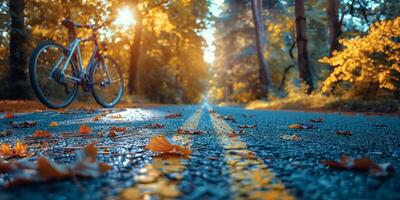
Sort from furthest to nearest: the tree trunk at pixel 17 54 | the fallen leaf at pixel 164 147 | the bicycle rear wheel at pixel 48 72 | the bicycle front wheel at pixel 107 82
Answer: the tree trunk at pixel 17 54 < the bicycle front wheel at pixel 107 82 < the bicycle rear wheel at pixel 48 72 < the fallen leaf at pixel 164 147

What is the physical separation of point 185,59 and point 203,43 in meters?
9.12

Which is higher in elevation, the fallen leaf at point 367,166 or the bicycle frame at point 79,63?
the bicycle frame at point 79,63

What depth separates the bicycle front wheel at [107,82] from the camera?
6405 millimetres

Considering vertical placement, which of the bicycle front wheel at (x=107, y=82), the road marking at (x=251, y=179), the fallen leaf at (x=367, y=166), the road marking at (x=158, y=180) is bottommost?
the road marking at (x=251, y=179)

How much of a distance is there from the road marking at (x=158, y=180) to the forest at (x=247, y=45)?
5258mm

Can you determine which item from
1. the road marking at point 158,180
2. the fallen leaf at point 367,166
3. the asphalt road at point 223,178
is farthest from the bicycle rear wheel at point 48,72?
the fallen leaf at point 367,166

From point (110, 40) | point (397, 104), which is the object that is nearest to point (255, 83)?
point (110, 40)

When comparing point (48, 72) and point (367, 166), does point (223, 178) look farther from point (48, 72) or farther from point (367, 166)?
point (48, 72)

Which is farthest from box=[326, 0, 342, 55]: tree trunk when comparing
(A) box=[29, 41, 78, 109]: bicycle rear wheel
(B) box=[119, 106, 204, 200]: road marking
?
(B) box=[119, 106, 204, 200]: road marking

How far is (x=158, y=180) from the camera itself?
1.13m

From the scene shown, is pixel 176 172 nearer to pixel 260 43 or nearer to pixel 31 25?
pixel 31 25

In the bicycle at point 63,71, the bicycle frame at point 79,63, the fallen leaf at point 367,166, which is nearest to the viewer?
the fallen leaf at point 367,166

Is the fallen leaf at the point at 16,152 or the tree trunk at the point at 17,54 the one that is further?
the tree trunk at the point at 17,54

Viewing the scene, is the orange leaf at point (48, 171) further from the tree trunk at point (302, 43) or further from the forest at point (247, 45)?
the tree trunk at point (302, 43)
